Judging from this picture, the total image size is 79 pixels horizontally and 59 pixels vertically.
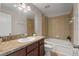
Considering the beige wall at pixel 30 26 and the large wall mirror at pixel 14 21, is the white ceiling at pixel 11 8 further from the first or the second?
the beige wall at pixel 30 26

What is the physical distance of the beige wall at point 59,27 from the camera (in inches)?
85.5

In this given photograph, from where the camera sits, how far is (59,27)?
7.25ft

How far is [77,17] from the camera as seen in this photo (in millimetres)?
1987

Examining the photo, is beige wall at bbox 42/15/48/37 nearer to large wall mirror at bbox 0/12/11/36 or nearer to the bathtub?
the bathtub

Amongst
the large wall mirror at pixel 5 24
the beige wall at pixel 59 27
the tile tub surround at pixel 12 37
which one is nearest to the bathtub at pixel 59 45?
the beige wall at pixel 59 27

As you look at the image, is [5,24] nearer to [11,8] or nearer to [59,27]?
[11,8]

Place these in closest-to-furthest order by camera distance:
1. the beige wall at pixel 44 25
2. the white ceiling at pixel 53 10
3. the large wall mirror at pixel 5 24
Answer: the large wall mirror at pixel 5 24 < the white ceiling at pixel 53 10 < the beige wall at pixel 44 25

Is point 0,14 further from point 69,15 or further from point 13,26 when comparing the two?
point 69,15

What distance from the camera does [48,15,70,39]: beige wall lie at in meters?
2.17

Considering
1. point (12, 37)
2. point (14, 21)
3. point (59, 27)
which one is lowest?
point (12, 37)

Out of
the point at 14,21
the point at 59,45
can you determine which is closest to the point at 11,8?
the point at 14,21

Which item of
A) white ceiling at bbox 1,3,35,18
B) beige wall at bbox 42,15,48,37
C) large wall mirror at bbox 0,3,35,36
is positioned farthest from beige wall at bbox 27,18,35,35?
beige wall at bbox 42,15,48,37

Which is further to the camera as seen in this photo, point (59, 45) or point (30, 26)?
point (30, 26)

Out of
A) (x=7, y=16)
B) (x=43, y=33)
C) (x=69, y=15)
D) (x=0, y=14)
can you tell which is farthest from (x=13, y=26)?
(x=69, y=15)
